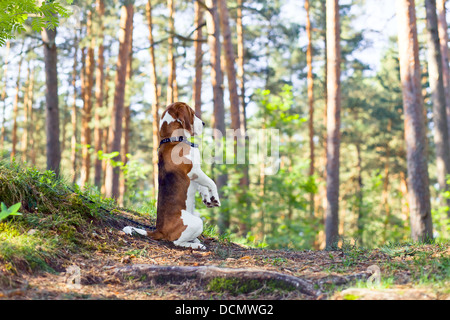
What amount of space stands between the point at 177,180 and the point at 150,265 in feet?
4.99

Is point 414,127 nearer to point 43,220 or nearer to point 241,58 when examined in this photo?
point 43,220

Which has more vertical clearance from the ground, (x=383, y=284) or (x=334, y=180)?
(x=334, y=180)

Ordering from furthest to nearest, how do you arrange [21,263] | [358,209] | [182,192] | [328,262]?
[358,209] → [182,192] → [328,262] → [21,263]

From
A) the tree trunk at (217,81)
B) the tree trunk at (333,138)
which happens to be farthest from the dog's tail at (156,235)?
the tree trunk at (333,138)

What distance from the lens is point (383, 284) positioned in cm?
363

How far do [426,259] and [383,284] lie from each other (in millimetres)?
1278

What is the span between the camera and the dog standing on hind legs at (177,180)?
18.3 feet

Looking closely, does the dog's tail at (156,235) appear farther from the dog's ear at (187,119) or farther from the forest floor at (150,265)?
the dog's ear at (187,119)

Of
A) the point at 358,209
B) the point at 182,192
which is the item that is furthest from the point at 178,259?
the point at 358,209

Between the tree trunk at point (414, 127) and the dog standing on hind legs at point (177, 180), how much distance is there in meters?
5.46

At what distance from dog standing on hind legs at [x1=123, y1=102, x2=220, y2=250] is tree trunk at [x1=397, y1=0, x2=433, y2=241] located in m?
5.46

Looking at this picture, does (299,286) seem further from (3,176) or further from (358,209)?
(358,209)

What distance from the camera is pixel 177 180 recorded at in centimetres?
559
